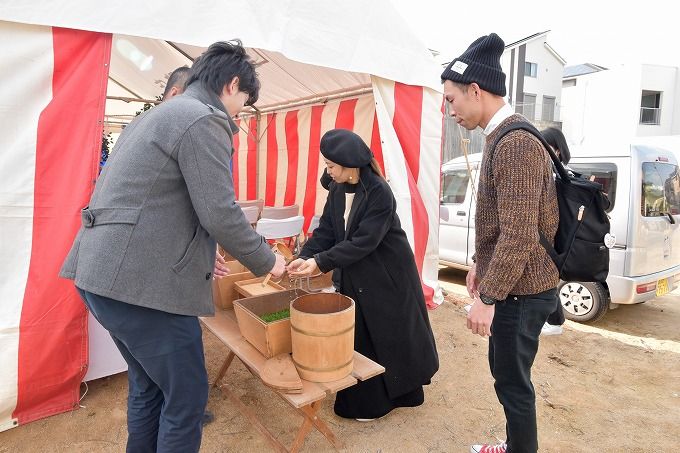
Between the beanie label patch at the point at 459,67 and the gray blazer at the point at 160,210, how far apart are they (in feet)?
3.09

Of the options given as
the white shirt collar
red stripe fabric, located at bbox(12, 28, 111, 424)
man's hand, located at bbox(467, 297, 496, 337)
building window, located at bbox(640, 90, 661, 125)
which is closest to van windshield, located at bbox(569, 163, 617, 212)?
the white shirt collar

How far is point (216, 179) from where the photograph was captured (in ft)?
4.55

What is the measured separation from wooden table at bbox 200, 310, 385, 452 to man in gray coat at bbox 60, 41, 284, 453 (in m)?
0.42

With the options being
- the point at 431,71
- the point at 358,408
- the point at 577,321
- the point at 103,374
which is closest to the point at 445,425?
the point at 358,408

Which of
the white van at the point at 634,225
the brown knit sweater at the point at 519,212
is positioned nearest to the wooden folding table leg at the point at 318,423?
the brown knit sweater at the point at 519,212

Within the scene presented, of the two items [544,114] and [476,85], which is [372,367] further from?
[544,114]

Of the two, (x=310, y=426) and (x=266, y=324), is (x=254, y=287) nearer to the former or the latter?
(x=266, y=324)

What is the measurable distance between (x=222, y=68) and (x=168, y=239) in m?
0.65

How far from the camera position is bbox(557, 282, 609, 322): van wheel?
430 cm

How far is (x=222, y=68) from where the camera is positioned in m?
1.54

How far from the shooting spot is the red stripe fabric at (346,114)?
5.46m

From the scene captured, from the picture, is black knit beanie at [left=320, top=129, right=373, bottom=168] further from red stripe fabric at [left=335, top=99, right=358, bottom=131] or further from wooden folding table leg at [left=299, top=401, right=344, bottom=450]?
red stripe fabric at [left=335, top=99, right=358, bottom=131]

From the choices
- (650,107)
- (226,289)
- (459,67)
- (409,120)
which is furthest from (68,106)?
(650,107)

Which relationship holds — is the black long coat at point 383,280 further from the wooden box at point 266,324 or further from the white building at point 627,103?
the white building at point 627,103
